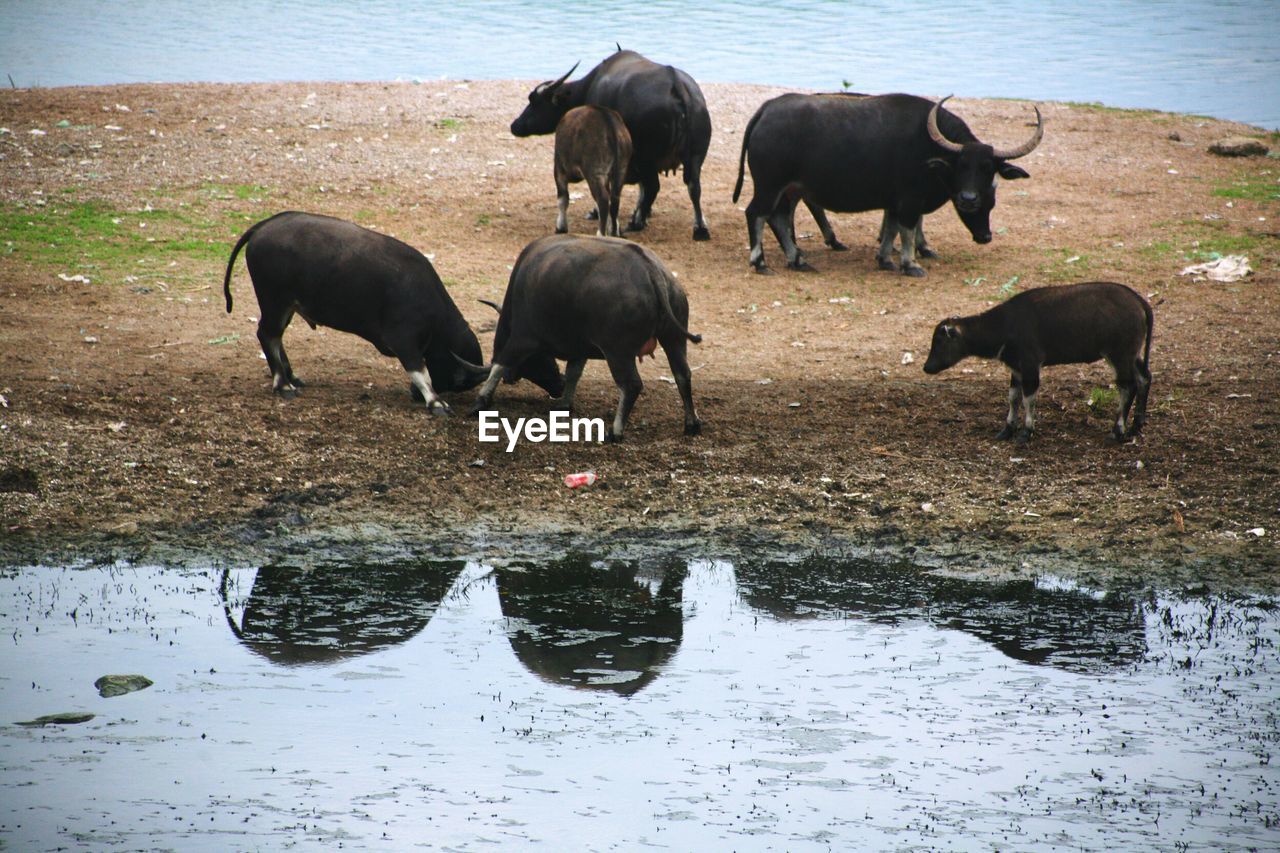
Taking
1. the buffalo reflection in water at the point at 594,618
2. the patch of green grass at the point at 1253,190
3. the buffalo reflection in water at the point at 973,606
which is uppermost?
the patch of green grass at the point at 1253,190

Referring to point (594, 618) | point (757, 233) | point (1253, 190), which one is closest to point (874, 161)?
point (757, 233)

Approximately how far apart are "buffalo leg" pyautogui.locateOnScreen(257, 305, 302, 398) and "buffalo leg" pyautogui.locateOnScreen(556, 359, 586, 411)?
1.77 meters

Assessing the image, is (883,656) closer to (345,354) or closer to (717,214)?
(345,354)

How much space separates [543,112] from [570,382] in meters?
6.64

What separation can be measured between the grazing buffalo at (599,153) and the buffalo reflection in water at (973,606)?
6.64m

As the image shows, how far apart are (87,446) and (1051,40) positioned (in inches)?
1220

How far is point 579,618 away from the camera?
6.84 m

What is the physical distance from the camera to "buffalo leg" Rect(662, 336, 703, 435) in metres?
8.84

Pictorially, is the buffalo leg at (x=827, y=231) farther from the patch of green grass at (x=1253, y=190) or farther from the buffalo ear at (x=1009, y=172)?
the patch of green grass at (x=1253, y=190)

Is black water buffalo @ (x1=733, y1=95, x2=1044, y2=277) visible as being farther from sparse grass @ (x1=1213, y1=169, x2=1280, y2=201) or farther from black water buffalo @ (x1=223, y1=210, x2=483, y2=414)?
black water buffalo @ (x1=223, y1=210, x2=483, y2=414)

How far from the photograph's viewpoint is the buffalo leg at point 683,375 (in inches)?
348

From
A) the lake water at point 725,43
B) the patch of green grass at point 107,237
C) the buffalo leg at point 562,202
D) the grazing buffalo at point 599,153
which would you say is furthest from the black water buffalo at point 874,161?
the lake water at point 725,43

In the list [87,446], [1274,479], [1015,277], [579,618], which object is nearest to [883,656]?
[579,618]

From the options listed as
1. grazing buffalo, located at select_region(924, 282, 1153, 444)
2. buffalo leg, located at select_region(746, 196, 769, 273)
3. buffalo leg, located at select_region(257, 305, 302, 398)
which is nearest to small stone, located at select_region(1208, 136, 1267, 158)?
buffalo leg, located at select_region(746, 196, 769, 273)
